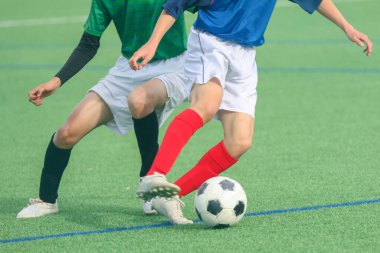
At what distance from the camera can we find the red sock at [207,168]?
566 cm

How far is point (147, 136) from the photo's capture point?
6031mm

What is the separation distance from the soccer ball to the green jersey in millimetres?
1036

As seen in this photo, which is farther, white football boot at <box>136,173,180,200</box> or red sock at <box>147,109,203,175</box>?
red sock at <box>147,109,203,175</box>

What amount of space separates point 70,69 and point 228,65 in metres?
0.93

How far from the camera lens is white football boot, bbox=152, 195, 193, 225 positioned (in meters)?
5.67

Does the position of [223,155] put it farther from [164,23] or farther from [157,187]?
[164,23]

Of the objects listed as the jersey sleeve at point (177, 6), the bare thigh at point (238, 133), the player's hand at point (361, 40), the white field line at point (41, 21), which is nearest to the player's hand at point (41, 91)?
the jersey sleeve at point (177, 6)

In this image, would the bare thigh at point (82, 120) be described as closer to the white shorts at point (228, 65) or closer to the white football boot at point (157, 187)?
the white shorts at point (228, 65)

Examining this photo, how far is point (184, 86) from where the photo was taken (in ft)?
19.9

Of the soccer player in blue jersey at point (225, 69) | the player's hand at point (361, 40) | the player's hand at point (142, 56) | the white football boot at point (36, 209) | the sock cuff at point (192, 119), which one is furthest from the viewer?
the white football boot at point (36, 209)

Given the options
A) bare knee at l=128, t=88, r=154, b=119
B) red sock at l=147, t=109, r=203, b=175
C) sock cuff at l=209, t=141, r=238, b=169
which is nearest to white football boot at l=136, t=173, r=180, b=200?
red sock at l=147, t=109, r=203, b=175

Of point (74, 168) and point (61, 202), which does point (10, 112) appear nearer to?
point (74, 168)

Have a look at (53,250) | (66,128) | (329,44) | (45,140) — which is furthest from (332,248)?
(329,44)

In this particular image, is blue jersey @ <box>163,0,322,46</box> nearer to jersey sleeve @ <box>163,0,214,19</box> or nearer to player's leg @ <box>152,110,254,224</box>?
jersey sleeve @ <box>163,0,214,19</box>
